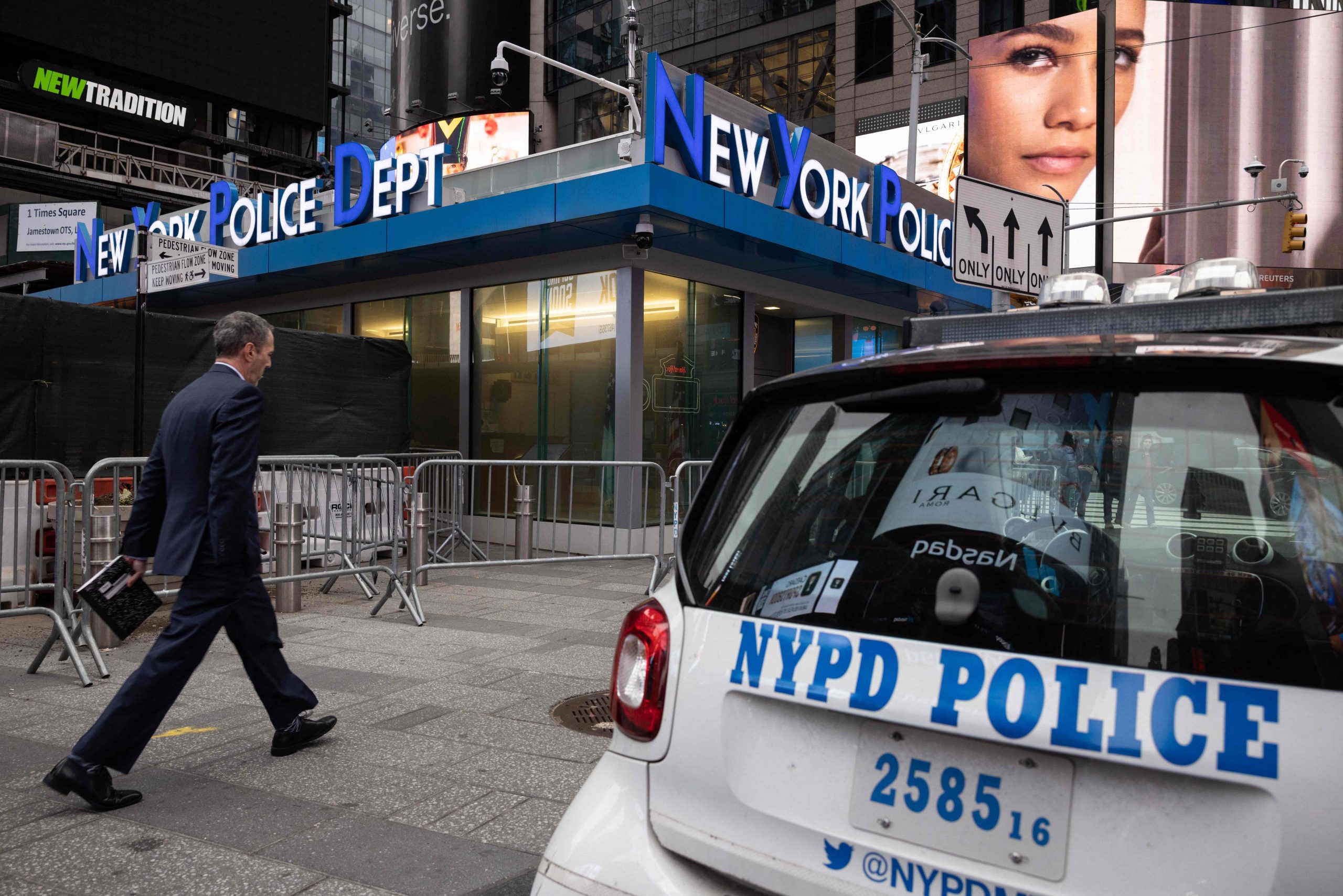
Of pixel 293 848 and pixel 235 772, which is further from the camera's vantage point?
pixel 235 772

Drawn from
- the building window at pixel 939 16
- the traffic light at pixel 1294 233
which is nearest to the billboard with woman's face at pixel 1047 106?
the building window at pixel 939 16

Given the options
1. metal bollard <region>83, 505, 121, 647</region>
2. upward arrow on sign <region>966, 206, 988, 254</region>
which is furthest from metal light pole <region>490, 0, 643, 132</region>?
metal bollard <region>83, 505, 121, 647</region>

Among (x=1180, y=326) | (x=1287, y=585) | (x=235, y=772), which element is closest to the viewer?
(x=1287, y=585)

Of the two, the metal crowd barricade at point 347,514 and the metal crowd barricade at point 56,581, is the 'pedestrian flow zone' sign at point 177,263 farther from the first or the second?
the metal crowd barricade at point 56,581

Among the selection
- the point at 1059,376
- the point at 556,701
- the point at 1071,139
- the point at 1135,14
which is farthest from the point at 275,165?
the point at 1059,376

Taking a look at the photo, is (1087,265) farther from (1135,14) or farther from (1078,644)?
(1078,644)

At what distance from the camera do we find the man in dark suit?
402 centimetres

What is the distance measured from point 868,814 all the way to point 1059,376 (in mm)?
864

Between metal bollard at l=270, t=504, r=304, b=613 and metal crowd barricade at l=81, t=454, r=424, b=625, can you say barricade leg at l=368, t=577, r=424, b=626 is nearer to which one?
metal crowd barricade at l=81, t=454, r=424, b=625

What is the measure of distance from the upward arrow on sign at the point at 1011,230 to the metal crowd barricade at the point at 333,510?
576cm

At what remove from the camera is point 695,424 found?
15.3 meters

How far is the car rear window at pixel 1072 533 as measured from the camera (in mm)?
1682

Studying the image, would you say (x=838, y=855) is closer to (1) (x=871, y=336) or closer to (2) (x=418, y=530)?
(2) (x=418, y=530)

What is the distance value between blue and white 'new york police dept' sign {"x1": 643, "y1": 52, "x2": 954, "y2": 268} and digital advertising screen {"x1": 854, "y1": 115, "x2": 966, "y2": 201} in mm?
22492
